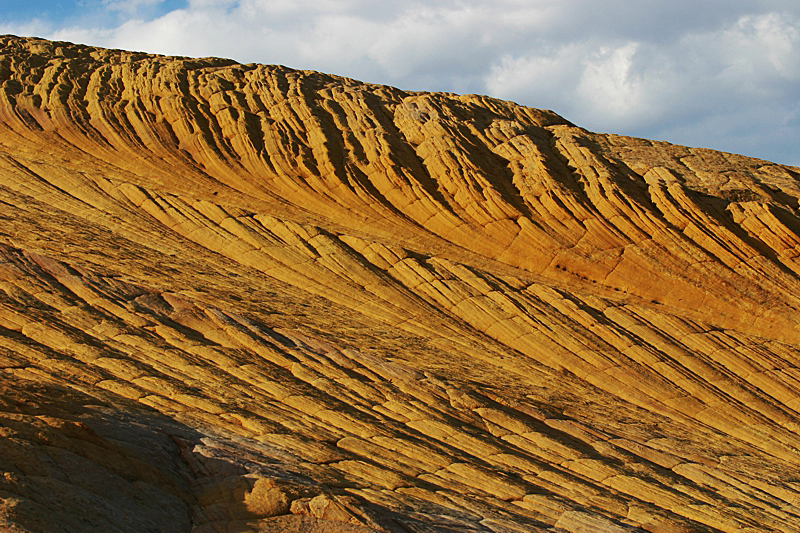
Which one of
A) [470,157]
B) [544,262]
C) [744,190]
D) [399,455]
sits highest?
[744,190]

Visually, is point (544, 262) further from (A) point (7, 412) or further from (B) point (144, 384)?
(A) point (7, 412)

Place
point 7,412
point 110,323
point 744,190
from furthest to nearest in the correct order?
point 744,190
point 110,323
point 7,412

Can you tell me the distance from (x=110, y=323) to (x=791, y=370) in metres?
16.8

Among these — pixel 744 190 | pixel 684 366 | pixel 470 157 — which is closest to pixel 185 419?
pixel 684 366

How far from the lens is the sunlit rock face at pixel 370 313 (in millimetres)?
10906

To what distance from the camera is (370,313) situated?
2023 cm

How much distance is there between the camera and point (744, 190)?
28.4 m

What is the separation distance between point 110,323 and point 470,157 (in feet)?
52.7

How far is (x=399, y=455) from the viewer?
1301cm

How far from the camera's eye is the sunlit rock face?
35.8 ft

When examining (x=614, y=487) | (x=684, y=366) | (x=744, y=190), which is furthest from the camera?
(x=744, y=190)

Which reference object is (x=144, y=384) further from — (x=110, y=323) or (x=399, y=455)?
(x=399, y=455)

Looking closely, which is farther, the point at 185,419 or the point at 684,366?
the point at 684,366

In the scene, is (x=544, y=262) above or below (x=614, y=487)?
above
